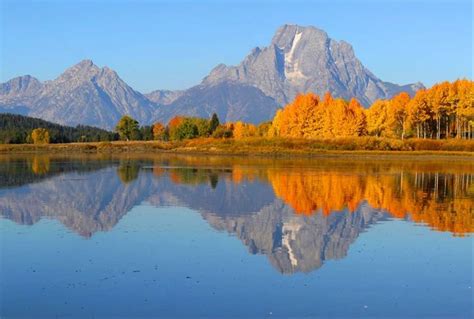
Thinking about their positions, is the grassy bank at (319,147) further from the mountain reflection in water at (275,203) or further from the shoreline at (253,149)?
the mountain reflection in water at (275,203)

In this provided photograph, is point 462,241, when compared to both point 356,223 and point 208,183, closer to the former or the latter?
point 356,223

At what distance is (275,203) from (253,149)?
90.0 metres

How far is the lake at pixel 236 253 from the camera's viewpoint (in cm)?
1741

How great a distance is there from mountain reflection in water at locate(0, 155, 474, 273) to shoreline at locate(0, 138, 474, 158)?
167ft

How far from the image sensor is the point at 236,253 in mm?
24391

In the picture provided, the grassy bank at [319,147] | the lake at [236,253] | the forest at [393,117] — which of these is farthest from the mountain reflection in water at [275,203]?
the forest at [393,117]

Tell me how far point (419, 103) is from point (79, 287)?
389ft

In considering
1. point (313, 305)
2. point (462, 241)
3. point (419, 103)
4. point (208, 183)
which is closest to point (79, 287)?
point (313, 305)

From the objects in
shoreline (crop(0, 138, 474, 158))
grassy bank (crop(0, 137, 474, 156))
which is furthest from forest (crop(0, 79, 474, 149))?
shoreline (crop(0, 138, 474, 158))

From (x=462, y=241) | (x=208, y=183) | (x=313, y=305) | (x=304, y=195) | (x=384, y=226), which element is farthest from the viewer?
(x=208, y=183)

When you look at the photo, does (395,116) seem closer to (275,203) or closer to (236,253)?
(275,203)

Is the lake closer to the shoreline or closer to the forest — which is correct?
the shoreline

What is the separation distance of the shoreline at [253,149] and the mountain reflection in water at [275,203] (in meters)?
51.0

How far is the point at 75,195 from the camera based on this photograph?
1754 inches
